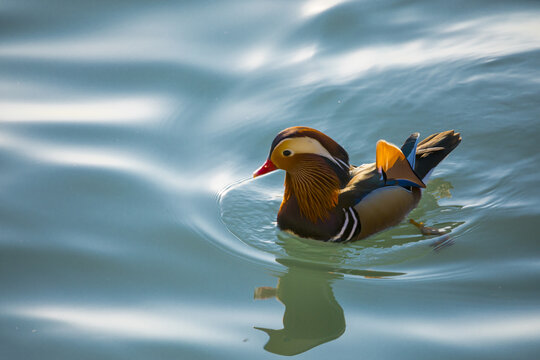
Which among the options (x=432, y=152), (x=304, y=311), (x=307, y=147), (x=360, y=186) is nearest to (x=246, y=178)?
(x=307, y=147)

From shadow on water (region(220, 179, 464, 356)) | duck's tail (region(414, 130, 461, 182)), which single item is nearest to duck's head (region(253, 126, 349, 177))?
shadow on water (region(220, 179, 464, 356))

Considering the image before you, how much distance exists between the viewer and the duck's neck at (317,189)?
5742 millimetres

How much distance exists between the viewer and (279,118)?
7.35 meters

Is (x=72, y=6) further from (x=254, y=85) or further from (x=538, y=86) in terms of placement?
(x=538, y=86)

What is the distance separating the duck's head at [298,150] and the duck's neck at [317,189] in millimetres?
67

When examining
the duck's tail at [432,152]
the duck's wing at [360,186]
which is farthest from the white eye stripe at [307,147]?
the duck's tail at [432,152]

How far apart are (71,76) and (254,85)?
7.30 feet

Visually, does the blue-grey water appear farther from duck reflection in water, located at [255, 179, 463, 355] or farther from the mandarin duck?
the mandarin duck

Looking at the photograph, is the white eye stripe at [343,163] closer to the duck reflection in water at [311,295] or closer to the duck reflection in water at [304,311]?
the duck reflection in water at [311,295]

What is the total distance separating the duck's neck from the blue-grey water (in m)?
0.28

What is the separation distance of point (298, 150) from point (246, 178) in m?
1.13

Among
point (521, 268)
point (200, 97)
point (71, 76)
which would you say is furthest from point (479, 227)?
point (71, 76)

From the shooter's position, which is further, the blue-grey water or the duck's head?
the duck's head

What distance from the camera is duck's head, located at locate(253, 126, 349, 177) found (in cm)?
550
